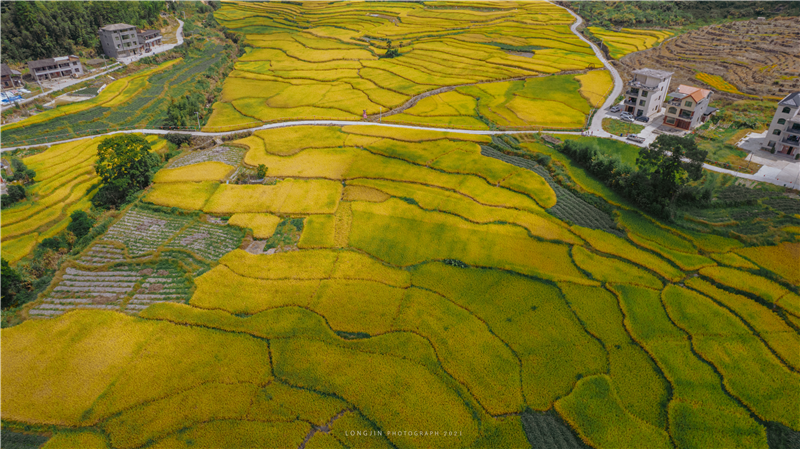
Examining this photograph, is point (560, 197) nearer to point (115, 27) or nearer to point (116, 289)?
point (116, 289)

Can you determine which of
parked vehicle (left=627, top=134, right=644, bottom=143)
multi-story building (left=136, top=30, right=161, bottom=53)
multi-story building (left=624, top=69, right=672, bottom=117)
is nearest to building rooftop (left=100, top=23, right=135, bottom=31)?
multi-story building (left=136, top=30, right=161, bottom=53)

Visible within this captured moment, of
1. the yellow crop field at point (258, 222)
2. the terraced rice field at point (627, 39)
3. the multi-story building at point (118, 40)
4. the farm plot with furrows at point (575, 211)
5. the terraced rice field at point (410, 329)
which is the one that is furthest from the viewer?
the terraced rice field at point (627, 39)

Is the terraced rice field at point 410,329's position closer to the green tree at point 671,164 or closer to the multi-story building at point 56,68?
the green tree at point 671,164

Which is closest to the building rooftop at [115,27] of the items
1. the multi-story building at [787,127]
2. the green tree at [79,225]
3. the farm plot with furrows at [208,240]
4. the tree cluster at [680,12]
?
the green tree at [79,225]

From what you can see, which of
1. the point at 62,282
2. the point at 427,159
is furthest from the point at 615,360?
the point at 62,282

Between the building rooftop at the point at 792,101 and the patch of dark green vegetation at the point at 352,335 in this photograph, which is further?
the building rooftop at the point at 792,101

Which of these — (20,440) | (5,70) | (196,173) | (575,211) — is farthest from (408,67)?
(20,440)
